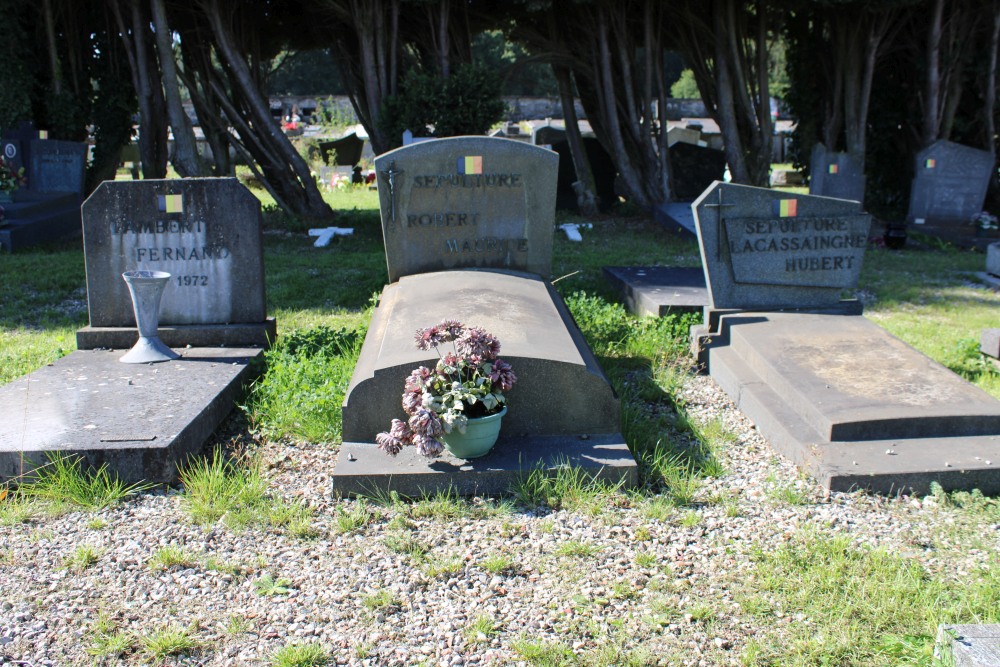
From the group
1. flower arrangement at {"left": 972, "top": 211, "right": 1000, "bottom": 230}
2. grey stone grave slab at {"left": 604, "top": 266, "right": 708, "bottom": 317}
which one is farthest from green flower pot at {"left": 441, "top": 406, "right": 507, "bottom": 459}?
flower arrangement at {"left": 972, "top": 211, "right": 1000, "bottom": 230}

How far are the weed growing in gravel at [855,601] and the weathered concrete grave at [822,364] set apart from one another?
27.9 inches

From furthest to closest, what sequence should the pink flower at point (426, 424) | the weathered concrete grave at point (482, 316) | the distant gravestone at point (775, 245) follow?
the distant gravestone at point (775, 245), the weathered concrete grave at point (482, 316), the pink flower at point (426, 424)

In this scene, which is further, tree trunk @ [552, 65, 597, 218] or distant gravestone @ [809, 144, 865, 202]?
tree trunk @ [552, 65, 597, 218]

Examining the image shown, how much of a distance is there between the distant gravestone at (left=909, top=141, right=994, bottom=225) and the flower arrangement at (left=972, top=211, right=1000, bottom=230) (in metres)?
0.08

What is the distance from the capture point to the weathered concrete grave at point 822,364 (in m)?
4.01

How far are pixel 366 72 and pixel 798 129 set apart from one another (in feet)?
23.5

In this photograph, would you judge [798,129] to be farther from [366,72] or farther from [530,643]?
[530,643]

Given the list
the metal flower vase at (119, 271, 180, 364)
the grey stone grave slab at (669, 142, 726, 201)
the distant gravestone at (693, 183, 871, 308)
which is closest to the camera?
the metal flower vase at (119, 271, 180, 364)

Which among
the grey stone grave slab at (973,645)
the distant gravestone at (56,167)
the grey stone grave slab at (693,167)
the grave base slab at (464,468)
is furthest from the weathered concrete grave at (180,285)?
the grey stone grave slab at (693,167)

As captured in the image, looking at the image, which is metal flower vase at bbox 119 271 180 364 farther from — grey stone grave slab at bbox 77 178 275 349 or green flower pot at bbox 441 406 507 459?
green flower pot at bbox 441 406 507 459

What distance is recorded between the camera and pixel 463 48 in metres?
12.7

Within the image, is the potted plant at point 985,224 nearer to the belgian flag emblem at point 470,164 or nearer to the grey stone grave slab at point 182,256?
the belgian flag emblem at point 470,164

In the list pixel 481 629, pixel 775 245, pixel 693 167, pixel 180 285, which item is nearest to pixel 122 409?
pixel 180 285

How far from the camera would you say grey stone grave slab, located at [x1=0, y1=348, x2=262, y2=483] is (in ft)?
12.6
